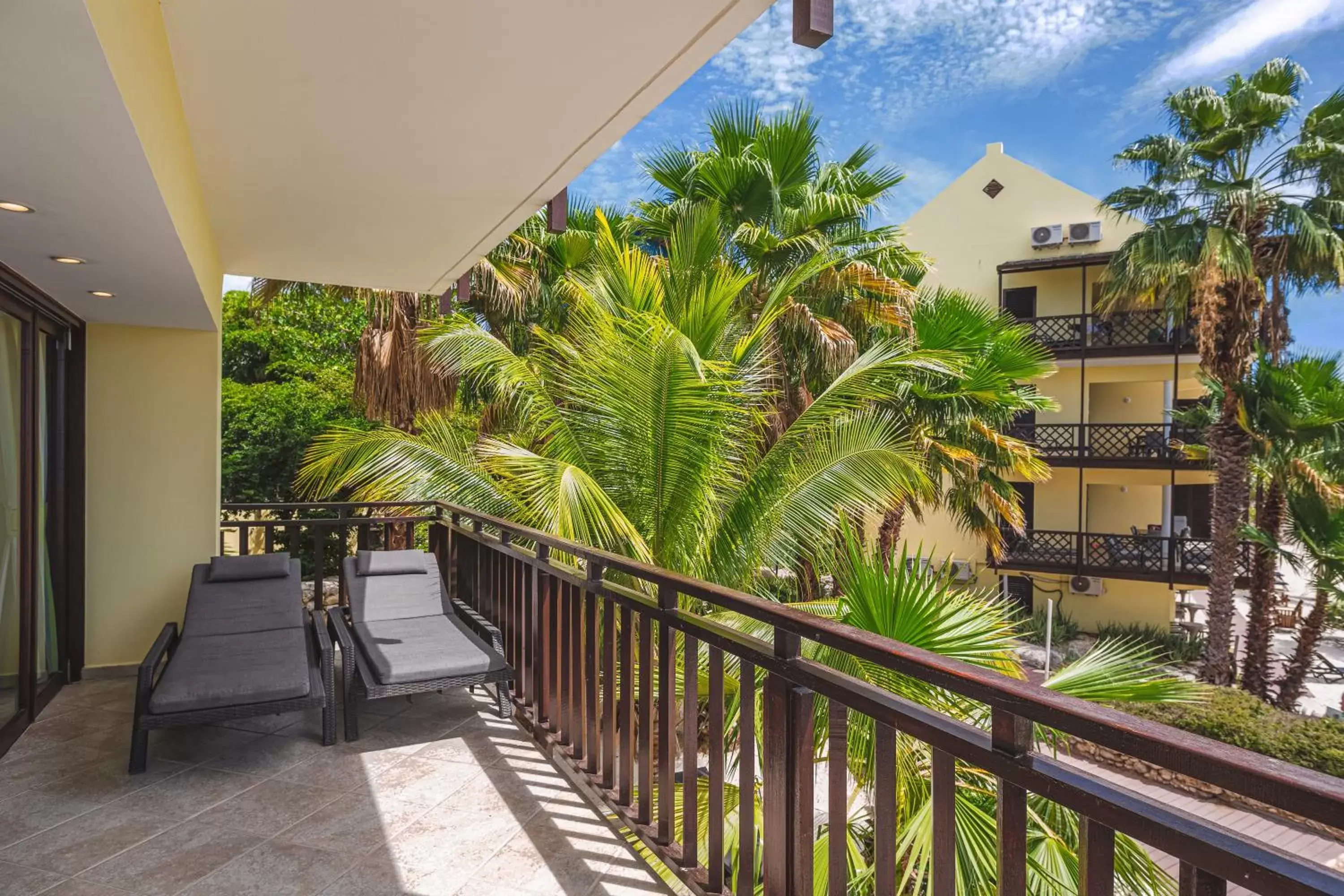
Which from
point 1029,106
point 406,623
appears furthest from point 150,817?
point 1029,106

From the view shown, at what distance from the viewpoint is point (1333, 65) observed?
41.6 m

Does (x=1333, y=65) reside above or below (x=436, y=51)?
above

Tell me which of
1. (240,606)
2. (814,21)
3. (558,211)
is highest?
(558,211)

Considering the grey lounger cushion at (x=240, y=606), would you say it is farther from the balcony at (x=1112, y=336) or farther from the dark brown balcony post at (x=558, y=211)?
the balcony at (x=1112, y=336)

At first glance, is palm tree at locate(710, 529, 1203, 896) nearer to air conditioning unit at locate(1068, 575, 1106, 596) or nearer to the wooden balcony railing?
the wooden balcony railing

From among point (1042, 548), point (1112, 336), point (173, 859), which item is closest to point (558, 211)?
point (173, 859)

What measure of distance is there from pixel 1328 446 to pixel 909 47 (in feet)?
162

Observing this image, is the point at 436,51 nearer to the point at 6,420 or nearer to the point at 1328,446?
the point at 6,420

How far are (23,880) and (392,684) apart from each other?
1.39m

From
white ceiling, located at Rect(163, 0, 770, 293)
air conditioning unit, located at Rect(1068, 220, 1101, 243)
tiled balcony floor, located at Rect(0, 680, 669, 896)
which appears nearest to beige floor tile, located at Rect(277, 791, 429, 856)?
tiled balcony floor, located at Rect(0, 680, 669, 896)

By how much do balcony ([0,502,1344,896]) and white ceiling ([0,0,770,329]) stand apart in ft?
5.17

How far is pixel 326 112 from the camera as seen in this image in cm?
271

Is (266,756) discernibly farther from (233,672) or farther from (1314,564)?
(1314,564)

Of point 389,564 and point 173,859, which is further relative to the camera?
point 389,564
